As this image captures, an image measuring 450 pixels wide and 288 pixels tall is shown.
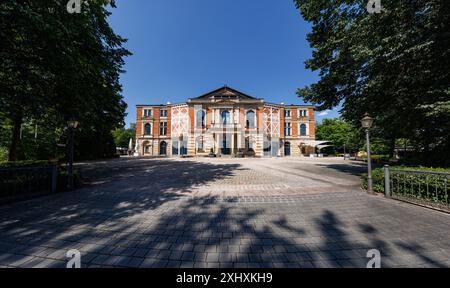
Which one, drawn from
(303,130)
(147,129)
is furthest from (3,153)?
(303,130)

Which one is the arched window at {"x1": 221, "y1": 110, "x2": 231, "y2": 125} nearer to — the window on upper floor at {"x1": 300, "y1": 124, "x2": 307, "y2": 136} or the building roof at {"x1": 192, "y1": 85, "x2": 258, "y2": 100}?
the building roof at {"x1": 192, "y1": 85, "x2": 258, "y2": 100}

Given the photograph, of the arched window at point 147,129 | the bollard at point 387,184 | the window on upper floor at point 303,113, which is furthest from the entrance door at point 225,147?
the bollard at point 387,184

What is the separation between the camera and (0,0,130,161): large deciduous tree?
4639 mm

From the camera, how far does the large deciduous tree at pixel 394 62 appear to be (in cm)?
Answer: 575

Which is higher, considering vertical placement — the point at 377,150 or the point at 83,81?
the point at 83,81

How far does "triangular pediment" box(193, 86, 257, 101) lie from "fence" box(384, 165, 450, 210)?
30887 millimetres

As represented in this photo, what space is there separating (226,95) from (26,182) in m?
32.5

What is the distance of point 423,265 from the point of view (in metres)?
2.28

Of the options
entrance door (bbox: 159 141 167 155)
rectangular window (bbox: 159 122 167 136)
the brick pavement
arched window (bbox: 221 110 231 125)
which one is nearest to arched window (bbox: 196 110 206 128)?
arched window (bbox: 221 110 231 125)

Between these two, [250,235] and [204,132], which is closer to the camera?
[250,235]

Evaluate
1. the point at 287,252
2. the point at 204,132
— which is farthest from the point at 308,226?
the point at 204,132

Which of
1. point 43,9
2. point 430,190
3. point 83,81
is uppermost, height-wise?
point 43,9
